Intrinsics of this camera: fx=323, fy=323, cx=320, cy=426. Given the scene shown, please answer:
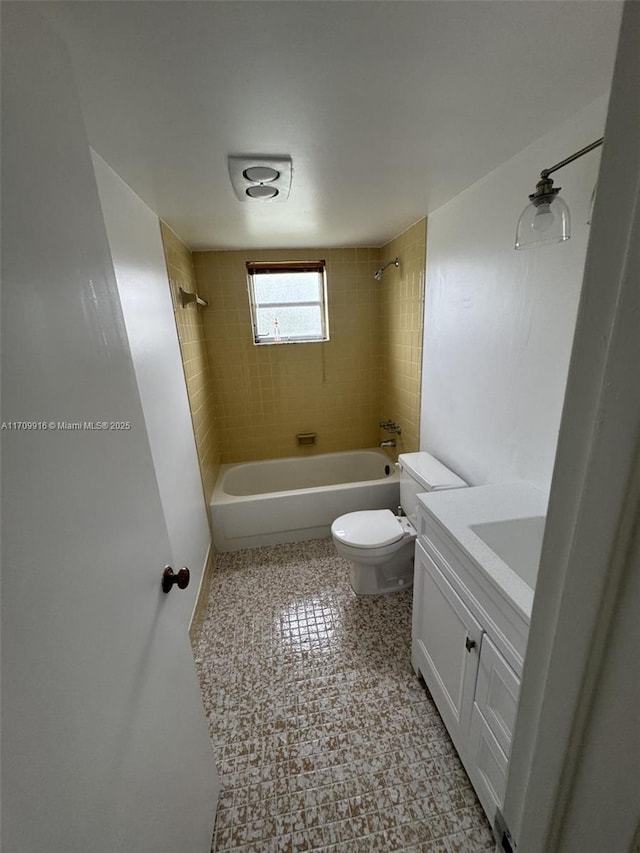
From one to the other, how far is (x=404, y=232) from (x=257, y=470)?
2.31 m

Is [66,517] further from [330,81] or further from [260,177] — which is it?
[260,177]

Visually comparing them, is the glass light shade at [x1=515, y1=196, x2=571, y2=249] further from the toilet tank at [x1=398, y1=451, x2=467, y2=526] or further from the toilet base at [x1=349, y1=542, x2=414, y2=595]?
the toilet base at [x1=349, y1=542, x2=414, y2=595]

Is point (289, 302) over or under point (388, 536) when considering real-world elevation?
over

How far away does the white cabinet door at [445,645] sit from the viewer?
1.06 metres

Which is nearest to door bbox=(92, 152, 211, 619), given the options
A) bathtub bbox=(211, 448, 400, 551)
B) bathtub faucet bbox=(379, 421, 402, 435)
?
bathtub bbox=(211, 448, 400, 551)

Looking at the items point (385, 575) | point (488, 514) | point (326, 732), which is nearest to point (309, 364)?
point (385, 575)

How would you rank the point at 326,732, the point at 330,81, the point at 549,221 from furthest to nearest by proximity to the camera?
the point at 326,732, the point at 549,221, the point at 330,81

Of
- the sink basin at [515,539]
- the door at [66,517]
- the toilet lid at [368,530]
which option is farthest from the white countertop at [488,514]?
the door at [66,517]

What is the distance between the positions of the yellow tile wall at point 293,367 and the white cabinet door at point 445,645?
75.1 inches

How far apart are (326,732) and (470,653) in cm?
75

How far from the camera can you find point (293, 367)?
2963 millimetres

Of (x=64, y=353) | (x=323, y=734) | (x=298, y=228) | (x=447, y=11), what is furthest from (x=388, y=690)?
(x=298, y=228)

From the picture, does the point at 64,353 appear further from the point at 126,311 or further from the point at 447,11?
the point at 447,11

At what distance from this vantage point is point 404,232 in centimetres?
230
